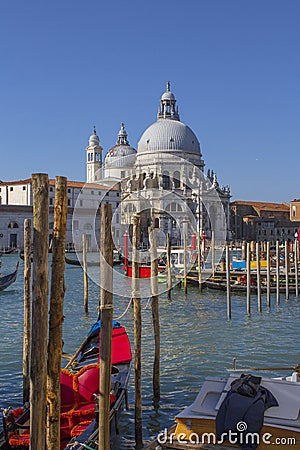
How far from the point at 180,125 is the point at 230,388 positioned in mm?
31655

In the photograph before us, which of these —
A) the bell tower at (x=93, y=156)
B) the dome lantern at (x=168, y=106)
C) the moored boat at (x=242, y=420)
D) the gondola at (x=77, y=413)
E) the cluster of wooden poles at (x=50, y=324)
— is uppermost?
the dome lantern at (x=168, y=106)

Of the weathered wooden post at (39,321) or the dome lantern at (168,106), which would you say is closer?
the weathered wooden post at (39,321)

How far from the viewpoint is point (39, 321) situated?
7.13ft

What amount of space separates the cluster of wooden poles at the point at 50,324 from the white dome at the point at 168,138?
1183 inches

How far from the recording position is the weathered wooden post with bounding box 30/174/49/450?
6.95 ft

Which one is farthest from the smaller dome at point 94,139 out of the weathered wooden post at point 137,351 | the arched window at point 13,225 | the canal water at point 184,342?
the weathered wooden post at point 137,351

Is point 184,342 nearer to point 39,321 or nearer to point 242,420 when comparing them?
point 242,420

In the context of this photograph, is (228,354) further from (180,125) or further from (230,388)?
(180,125)

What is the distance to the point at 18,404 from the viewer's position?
3840 mm

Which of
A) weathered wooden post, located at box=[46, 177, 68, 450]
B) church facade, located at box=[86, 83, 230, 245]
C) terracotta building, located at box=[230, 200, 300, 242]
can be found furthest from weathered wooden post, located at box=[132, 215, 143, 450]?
terracotta building, located at box=[230, 200, 300, 242]

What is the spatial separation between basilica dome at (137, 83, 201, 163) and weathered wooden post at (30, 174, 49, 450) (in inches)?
1188

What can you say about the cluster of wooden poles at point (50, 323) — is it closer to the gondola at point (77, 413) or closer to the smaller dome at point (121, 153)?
the gondola at point (77, 413)

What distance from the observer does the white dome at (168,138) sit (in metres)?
32.6

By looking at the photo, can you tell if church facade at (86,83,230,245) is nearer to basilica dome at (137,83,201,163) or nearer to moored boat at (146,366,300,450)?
basilica dome at (137,83,201,163)
